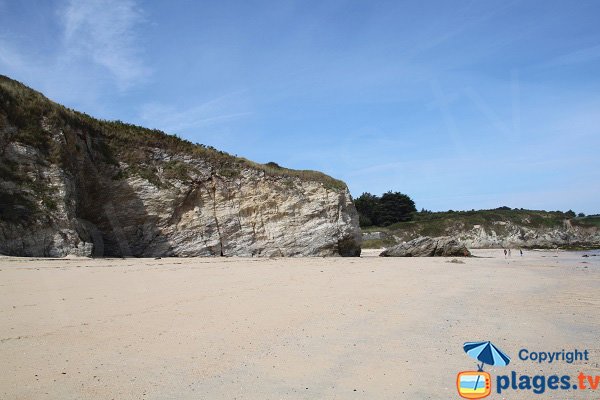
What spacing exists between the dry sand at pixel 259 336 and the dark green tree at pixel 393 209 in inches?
2069

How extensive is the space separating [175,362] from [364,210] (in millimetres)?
60299

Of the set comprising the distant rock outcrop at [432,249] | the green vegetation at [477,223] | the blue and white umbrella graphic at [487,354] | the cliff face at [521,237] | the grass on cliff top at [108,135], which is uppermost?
the grass on cliff top at [108,135]

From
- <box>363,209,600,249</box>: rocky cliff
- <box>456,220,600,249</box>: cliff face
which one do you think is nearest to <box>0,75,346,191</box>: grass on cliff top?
<box>363,209,600,249</box>: rocky cliff

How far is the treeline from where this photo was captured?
60.2 metres

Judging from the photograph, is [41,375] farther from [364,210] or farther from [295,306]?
[364,210]

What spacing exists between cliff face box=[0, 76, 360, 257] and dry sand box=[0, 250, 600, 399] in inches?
293

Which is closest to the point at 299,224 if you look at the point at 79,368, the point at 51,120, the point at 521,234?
the point at 51,120

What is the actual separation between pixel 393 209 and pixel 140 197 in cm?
4712

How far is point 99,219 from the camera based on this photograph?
18.3 m

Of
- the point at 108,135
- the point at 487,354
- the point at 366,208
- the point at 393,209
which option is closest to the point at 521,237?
the point at 393,209

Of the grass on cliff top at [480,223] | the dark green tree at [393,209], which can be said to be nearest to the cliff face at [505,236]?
the grass on cliff top at [480,223]

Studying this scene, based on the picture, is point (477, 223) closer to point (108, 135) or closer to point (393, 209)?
point (393, 209)

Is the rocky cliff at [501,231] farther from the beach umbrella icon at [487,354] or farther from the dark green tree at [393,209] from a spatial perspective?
the beach umbrella icon at [487,354]

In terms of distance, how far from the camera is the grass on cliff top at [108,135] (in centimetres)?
1571
